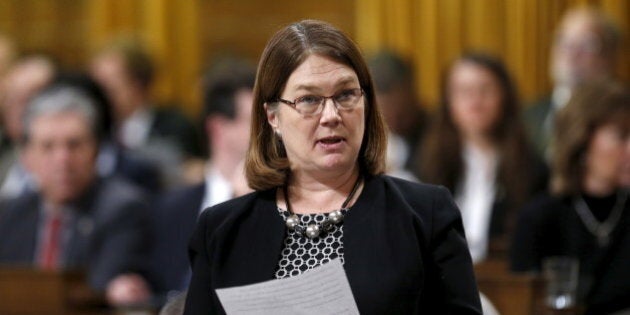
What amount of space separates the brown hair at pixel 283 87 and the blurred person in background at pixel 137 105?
15.4 ft

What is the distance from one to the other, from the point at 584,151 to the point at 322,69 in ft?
8.46

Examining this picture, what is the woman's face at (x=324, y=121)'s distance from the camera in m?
2.49

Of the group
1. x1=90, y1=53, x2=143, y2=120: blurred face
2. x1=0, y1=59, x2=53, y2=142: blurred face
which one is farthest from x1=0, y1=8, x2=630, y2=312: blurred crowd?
x1=90, y1=53, x2=143, y2=120: blurred face

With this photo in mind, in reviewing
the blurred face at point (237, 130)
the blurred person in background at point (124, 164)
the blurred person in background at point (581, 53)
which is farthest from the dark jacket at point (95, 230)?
the blurred person in background at point (581, 53)

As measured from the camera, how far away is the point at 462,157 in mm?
5906

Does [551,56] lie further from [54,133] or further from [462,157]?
[54,133]

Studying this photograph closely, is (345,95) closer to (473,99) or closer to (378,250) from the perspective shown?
(378,250)

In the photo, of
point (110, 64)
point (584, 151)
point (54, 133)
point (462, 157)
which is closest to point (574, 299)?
point (584, 151)

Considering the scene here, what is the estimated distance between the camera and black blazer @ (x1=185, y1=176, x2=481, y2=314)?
2420 mm

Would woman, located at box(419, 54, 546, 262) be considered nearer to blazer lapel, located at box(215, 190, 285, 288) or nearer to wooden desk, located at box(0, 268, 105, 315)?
wooden desk, located at box(0, 268, 105, 315)

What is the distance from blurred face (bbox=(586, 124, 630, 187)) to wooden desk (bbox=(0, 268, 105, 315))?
72.3 inches

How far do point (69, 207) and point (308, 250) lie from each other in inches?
121

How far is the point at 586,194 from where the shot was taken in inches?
191

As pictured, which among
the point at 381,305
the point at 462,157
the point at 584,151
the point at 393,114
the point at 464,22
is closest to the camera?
the point at 381,305
